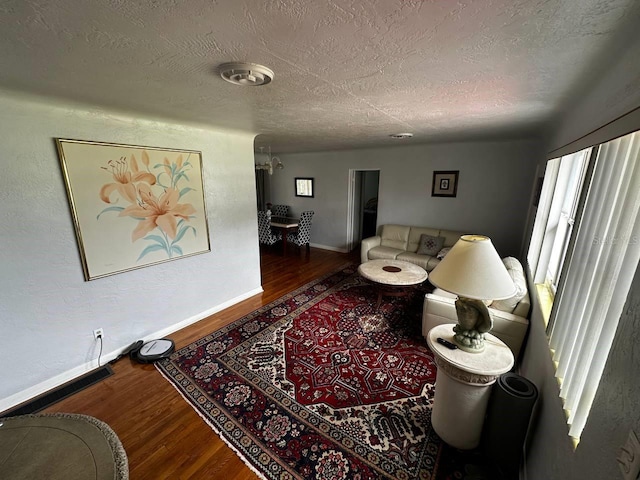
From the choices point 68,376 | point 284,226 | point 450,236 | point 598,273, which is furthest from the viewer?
point 284,226

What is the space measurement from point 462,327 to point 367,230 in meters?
5.40

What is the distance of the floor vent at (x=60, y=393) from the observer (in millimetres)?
1901

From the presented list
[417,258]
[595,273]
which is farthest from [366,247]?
[595,273]

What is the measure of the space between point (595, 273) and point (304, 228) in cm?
499

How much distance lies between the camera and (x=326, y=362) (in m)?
2.43

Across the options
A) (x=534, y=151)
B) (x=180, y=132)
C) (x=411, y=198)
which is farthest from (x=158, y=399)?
(x=534, y=151)

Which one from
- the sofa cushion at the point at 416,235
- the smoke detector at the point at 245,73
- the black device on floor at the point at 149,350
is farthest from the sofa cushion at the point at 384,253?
the smoke detector at the point at 245,73

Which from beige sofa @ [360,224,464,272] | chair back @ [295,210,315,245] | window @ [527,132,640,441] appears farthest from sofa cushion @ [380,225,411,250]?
window @ [527,132,640,441]

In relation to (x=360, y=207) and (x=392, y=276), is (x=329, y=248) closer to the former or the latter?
(x=360, y=207)

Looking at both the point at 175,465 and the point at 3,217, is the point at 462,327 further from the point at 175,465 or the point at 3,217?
the point at 3,217

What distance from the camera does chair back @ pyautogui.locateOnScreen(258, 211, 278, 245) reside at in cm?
562

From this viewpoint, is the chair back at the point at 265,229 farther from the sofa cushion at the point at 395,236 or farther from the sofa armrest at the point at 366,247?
the sofa cushion at the point at 395,236

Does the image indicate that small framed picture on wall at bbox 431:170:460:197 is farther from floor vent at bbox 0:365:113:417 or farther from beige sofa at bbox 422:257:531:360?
floor vent at bbox 0:365:113:417

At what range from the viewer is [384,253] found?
4.63 metres
